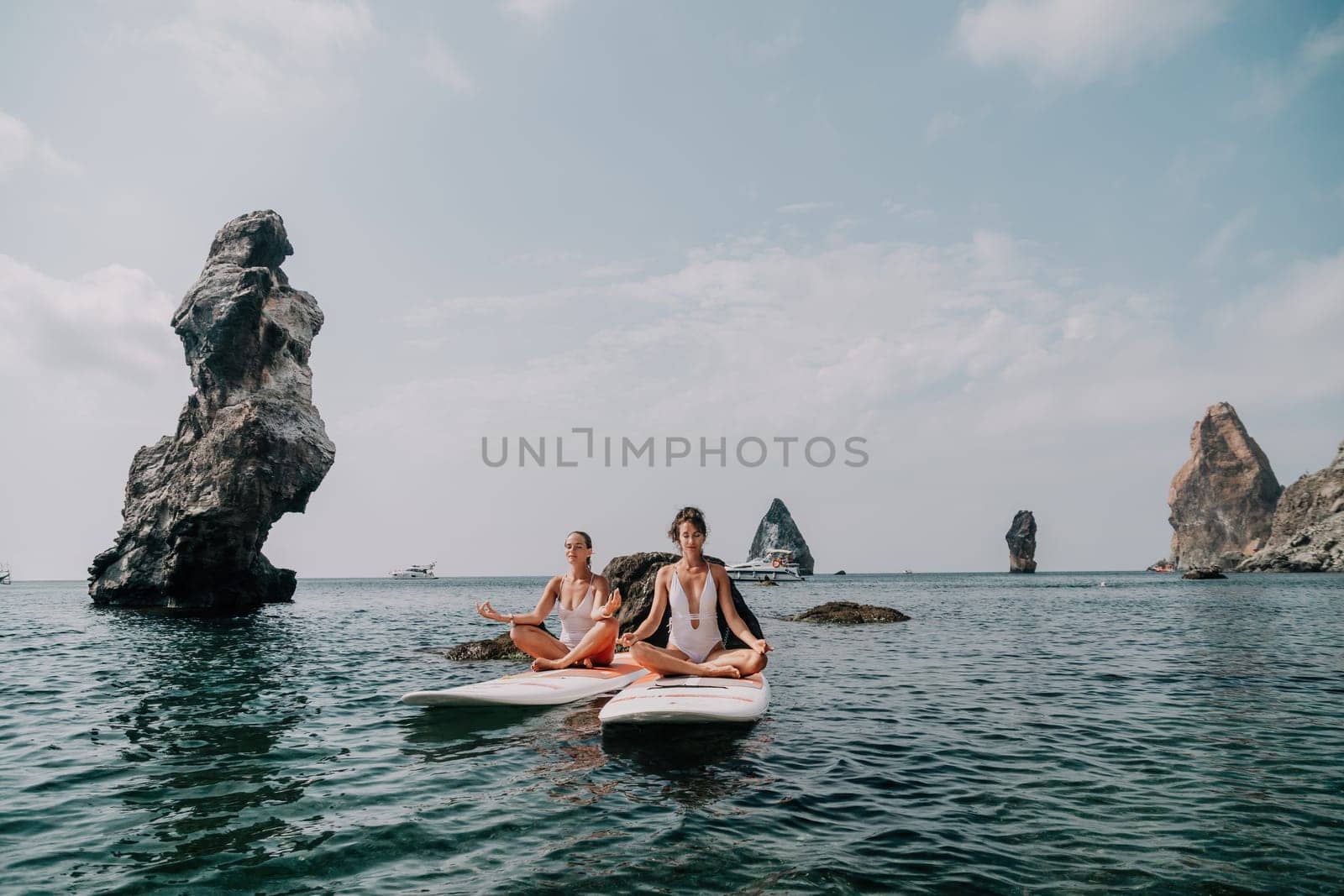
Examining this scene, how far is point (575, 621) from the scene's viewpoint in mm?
14102

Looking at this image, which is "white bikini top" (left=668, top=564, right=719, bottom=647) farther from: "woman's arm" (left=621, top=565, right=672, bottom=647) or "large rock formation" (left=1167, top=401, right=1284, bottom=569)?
"large rock formation" (left=1167, top=401, right=1284, bottom=569)

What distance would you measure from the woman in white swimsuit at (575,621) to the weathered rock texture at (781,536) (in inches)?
5728

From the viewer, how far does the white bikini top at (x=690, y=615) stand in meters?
11.0

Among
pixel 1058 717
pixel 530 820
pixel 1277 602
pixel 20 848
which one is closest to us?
pixel 20 848

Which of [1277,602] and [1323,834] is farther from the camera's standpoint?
[1277,602]

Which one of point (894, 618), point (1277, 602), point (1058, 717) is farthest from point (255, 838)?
point (1277, 602)

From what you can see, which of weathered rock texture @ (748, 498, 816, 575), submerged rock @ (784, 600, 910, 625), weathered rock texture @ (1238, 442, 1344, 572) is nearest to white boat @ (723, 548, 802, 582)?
weathered rock texture @ (748, 498, 816, 575)

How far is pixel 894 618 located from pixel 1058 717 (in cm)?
2417

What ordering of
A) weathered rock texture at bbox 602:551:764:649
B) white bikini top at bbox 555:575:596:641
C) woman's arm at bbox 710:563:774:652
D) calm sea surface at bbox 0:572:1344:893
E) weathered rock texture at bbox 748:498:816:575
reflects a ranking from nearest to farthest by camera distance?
calm sea surface at bbox 0:572:1344:893 → woman's arm at bbox 710:563:774:652 → white bikini top at bbox 555:575:596:641 → weathered rock texture at bbox 602:551:764:649 → weathered rock texture at bbox 748:498:816:575

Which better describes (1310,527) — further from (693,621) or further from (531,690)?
(531,690)

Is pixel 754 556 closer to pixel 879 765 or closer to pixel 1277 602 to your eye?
pixel 1277 602

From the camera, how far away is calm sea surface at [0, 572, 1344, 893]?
5.46m

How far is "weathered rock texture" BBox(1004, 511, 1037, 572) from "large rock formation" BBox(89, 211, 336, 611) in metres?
162

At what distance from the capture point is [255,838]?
6.16 metres
